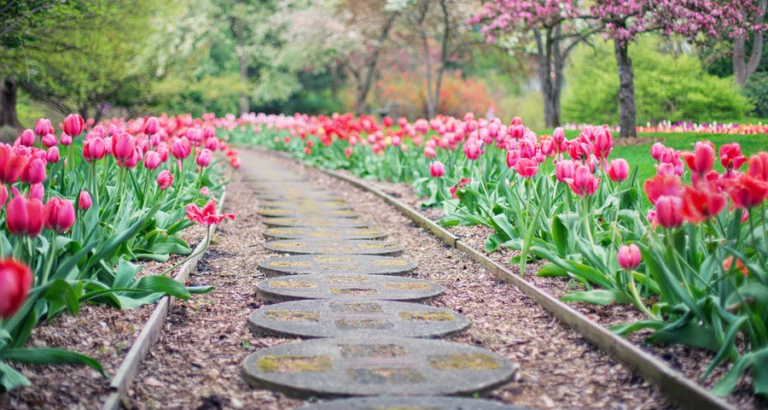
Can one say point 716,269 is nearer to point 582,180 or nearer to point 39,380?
point 582,180

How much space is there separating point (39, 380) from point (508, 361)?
2111 millimetres

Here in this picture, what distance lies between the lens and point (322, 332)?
416cm

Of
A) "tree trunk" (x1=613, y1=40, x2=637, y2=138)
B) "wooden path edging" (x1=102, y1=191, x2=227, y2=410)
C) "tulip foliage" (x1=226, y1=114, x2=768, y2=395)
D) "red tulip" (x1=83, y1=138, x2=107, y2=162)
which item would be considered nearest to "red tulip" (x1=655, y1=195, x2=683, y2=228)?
"tulip foliage" (x1=226, y1=114, x2=768, y2=395)

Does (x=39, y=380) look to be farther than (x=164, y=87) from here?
No

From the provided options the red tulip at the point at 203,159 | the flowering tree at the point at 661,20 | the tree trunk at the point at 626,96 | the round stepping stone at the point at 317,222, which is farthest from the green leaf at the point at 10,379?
the tree trunk at the point at 626,96

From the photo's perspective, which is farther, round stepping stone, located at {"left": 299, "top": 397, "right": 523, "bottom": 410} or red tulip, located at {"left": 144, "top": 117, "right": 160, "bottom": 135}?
red tulip, located at {"left": 144, "top": 117, "right": 160, "bottom": 135}

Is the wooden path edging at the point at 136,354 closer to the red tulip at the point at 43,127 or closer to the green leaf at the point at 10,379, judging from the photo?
the green leaf at the point at 10,379

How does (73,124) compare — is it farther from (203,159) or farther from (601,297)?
(601,297)

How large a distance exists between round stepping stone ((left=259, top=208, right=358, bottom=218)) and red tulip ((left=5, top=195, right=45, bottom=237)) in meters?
5.94

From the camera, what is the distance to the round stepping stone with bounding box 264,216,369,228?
324 inches

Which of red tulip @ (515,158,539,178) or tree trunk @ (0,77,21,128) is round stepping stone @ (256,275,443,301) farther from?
tree trunk @ (0,77,21,128)

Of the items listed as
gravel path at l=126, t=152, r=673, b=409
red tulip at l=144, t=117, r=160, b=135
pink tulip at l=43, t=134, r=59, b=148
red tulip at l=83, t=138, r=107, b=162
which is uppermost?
red tulip at l=144, t=117, r=160, b=135

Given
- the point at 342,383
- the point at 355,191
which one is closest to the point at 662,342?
the point at 342,383

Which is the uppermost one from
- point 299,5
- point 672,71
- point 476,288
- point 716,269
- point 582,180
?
point 299,5
